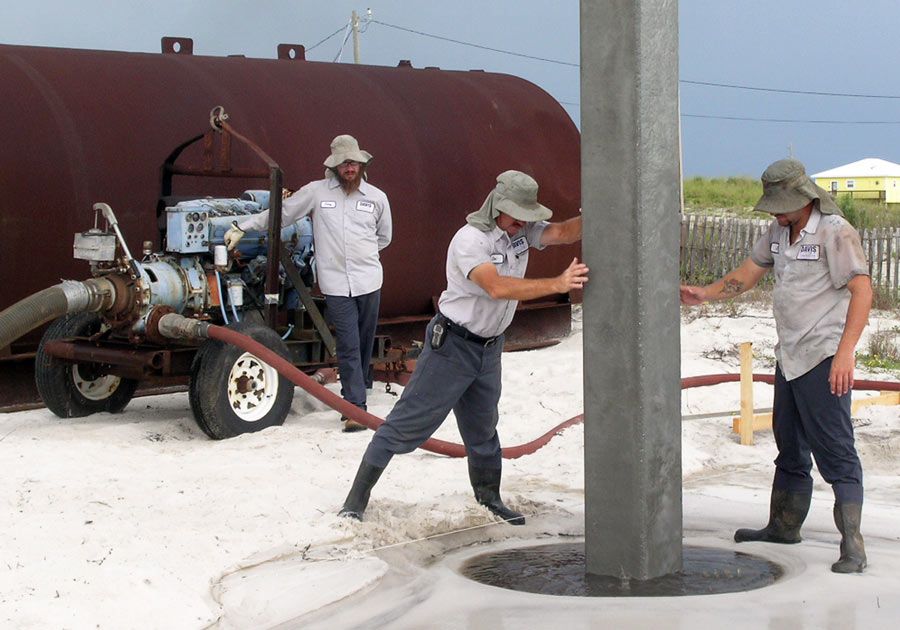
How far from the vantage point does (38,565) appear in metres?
5.61

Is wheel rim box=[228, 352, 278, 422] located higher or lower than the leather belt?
lower

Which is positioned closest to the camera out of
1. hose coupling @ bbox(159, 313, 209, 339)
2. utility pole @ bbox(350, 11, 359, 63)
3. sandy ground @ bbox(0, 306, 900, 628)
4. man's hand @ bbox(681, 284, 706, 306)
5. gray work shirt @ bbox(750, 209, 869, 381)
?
sandy ground @ bbox(0, 306, 900, 628)

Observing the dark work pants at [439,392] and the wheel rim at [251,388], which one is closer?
the dark work pants at [439,392]

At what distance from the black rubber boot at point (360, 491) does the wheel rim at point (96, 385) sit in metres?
3.57

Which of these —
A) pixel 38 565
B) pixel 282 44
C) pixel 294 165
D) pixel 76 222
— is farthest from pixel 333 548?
pixel 282 44

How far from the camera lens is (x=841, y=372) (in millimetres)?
5840

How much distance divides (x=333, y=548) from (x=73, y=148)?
5.19m

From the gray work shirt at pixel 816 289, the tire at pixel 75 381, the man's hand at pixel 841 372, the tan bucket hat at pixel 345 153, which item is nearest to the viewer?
the man's hand at pixel 841 372

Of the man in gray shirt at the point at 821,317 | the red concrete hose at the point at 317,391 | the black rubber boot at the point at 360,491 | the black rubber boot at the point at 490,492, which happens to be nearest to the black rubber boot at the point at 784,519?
the man in gray shirt at the point at 821,317

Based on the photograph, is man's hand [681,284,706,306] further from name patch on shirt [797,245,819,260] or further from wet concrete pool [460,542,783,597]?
wet concrete pool [460,542,783,597]

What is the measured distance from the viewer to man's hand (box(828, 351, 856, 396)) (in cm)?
581

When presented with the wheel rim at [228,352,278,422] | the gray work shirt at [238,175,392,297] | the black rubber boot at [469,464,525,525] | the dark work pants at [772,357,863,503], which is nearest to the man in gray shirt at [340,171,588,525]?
the black rubber boot at [469,464,525,525]

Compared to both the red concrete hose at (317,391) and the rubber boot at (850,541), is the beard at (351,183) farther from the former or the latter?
the rubber boot at (850,541)

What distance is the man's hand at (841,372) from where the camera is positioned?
581 cm
